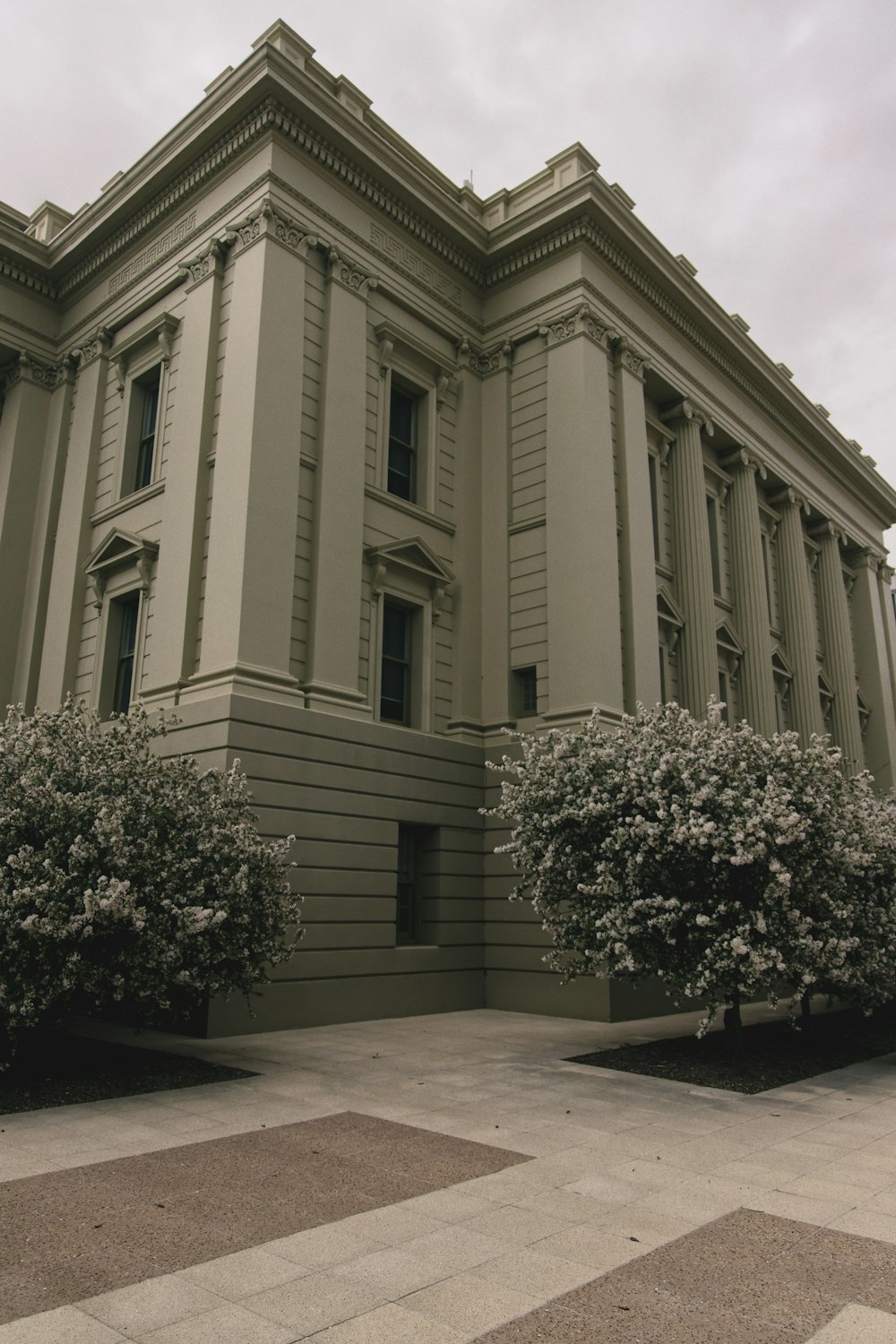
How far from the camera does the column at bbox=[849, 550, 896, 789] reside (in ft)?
99.1

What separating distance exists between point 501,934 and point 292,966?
459 centimetres

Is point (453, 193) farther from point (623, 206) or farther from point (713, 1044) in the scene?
point (713, 1044)

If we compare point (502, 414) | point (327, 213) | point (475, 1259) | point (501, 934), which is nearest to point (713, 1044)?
point (501, 934)

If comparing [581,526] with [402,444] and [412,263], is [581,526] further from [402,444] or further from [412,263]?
[412,263]

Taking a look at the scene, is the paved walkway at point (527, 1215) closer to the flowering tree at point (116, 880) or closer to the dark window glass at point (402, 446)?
the flowering tree at point (116, 880)

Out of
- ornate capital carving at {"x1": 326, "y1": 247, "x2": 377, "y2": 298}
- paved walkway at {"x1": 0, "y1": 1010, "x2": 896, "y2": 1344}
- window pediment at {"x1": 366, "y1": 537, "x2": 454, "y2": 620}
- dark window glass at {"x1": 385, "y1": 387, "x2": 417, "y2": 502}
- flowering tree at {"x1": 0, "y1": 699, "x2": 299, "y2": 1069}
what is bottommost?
paved walkway at {"x1": 0, "y1": 1010, "x2": 896, "y2": 1344}

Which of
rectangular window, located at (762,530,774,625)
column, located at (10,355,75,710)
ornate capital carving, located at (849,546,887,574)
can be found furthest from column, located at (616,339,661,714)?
ornate capital carving, located at (849,546,887,574)

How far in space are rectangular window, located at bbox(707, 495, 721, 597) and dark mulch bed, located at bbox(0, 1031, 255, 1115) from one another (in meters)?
18.1

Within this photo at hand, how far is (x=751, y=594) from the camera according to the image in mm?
24500

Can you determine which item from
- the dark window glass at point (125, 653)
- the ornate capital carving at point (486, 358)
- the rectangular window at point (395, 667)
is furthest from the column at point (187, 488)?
the ornate capital carving at point (486, 358)

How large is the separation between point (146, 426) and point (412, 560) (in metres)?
6.19

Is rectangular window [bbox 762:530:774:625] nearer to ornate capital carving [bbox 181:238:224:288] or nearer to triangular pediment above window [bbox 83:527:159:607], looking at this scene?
ornate capital carving [bbox 181:238:224:288]

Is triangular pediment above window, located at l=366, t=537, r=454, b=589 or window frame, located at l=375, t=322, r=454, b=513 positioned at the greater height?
window frame, located at l=375, t=322, r=454, b=513

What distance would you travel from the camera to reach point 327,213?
17000 millimetres
